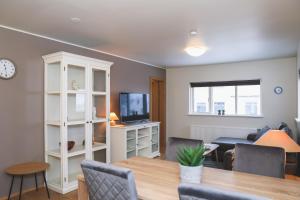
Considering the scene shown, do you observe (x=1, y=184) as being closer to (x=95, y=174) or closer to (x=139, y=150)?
(x=95, y=174)

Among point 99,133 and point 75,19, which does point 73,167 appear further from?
point 75,19

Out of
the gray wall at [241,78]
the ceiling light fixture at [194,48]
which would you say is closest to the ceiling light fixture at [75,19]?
the ceiling light fixture at [194,48]

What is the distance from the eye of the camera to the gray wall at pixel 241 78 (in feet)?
16.8

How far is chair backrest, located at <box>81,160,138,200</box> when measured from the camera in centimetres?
135

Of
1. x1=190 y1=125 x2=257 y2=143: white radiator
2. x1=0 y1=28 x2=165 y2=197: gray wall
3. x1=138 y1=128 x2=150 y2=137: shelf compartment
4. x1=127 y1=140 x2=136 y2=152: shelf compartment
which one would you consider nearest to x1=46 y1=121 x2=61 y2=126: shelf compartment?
x1=0 y1=28 x2=165 y2=197: gray wall

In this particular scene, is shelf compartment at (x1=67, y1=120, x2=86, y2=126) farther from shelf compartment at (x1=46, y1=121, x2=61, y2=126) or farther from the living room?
shelf compartment at (x1=46, y1=121, x2=61, y2=126)

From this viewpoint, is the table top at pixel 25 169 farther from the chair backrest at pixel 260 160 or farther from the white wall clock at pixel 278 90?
the white wall clock at pixel 278 90

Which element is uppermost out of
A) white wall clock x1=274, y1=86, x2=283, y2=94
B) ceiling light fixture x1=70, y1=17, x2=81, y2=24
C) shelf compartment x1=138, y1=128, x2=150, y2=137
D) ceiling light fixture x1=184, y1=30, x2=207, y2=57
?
ceiling light fixture x1=70, y1=17, x2=81, y2=24

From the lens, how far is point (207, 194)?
1009mm

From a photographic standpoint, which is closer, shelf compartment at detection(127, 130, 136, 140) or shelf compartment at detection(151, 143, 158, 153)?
shelf compartment at detection(127, 130, 136, 140)

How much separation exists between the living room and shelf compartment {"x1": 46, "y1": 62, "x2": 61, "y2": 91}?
0.05 feet

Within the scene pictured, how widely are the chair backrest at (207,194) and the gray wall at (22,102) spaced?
9.42 feet

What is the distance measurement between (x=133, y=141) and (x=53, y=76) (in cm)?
212

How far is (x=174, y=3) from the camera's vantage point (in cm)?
232
